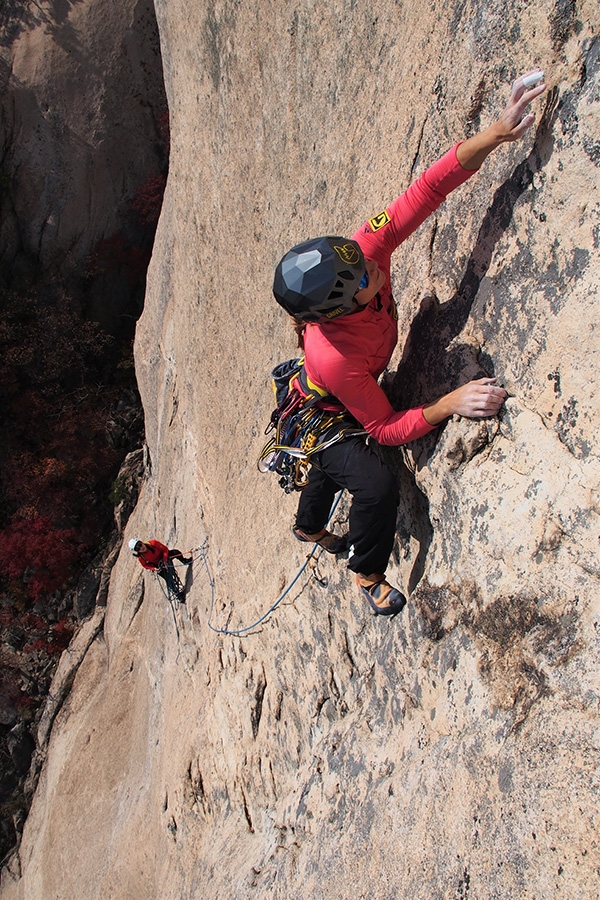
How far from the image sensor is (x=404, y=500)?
3594 millimetres

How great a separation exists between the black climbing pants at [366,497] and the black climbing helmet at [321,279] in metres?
0.75

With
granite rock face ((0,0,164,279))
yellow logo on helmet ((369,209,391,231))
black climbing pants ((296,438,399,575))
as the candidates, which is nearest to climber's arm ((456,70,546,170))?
yellow logo on helmet ((369,209,391,231))

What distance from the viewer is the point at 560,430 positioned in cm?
253

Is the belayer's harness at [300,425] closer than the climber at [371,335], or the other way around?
the climber at [371,335]

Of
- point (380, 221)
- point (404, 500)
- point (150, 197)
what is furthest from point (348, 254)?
point (150, 197)

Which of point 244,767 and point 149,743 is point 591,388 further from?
point 149,743

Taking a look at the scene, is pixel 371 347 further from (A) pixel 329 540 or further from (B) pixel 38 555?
(B) pixel 38 555

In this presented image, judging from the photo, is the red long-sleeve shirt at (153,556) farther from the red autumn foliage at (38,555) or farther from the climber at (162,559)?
the red autumn foliage at (38,555)

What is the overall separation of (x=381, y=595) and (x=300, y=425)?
40.2 inches

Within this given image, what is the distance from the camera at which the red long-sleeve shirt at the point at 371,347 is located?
9.87ft

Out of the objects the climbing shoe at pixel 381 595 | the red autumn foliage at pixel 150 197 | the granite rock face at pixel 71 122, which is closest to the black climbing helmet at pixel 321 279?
the climbing shoe at pixel 381 595

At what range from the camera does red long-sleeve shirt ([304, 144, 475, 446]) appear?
301 centimetres

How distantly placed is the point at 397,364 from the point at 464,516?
1.01 m

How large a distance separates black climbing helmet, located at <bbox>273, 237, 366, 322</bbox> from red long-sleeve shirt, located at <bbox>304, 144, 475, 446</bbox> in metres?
0.14
